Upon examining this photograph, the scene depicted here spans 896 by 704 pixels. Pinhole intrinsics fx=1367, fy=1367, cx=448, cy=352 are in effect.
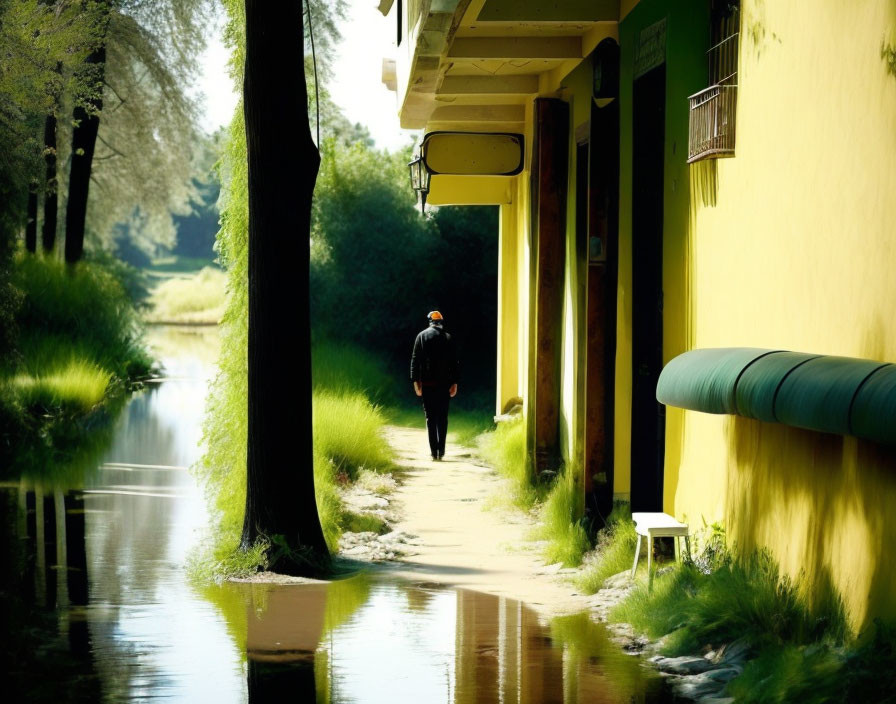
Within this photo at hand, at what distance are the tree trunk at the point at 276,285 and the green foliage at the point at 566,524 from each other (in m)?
1.78

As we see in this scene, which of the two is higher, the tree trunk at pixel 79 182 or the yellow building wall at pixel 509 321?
the tree trunk at pixel 79 182

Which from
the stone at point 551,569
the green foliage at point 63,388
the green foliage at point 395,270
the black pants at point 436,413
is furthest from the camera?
the green foliage at point 395,270

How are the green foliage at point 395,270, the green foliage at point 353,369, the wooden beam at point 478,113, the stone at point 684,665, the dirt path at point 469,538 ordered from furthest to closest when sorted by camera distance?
the green foliage at point 395,270 < the green foliage at point 353,369 < the wooden beam at point 478,113 < the dirt path at point 469,538 < the stone at point 684,665

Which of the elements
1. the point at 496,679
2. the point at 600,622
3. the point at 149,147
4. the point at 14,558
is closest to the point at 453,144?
the point at 14,558

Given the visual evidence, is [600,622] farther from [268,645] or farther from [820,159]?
[820,159]

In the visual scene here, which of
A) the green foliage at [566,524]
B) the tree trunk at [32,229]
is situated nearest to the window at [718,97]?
the green foliage at [566,524]

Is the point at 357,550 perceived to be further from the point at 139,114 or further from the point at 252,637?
the point at 139,114

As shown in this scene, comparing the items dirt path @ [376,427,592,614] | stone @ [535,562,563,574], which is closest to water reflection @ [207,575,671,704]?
dirt path @ [376,427,592,614]

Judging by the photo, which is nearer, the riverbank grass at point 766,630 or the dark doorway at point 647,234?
the riverbank grass at point 766,630

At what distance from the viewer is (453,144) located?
54.8 feet

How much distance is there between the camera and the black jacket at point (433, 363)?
1689 cm

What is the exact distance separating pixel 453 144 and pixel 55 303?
12325 millimetres

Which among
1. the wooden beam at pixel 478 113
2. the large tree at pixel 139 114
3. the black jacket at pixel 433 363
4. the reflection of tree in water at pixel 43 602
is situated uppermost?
the large tree at pixel 139 114

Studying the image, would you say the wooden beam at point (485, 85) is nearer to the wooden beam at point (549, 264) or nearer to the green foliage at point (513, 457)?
the wooden beam at point (549, 264)
